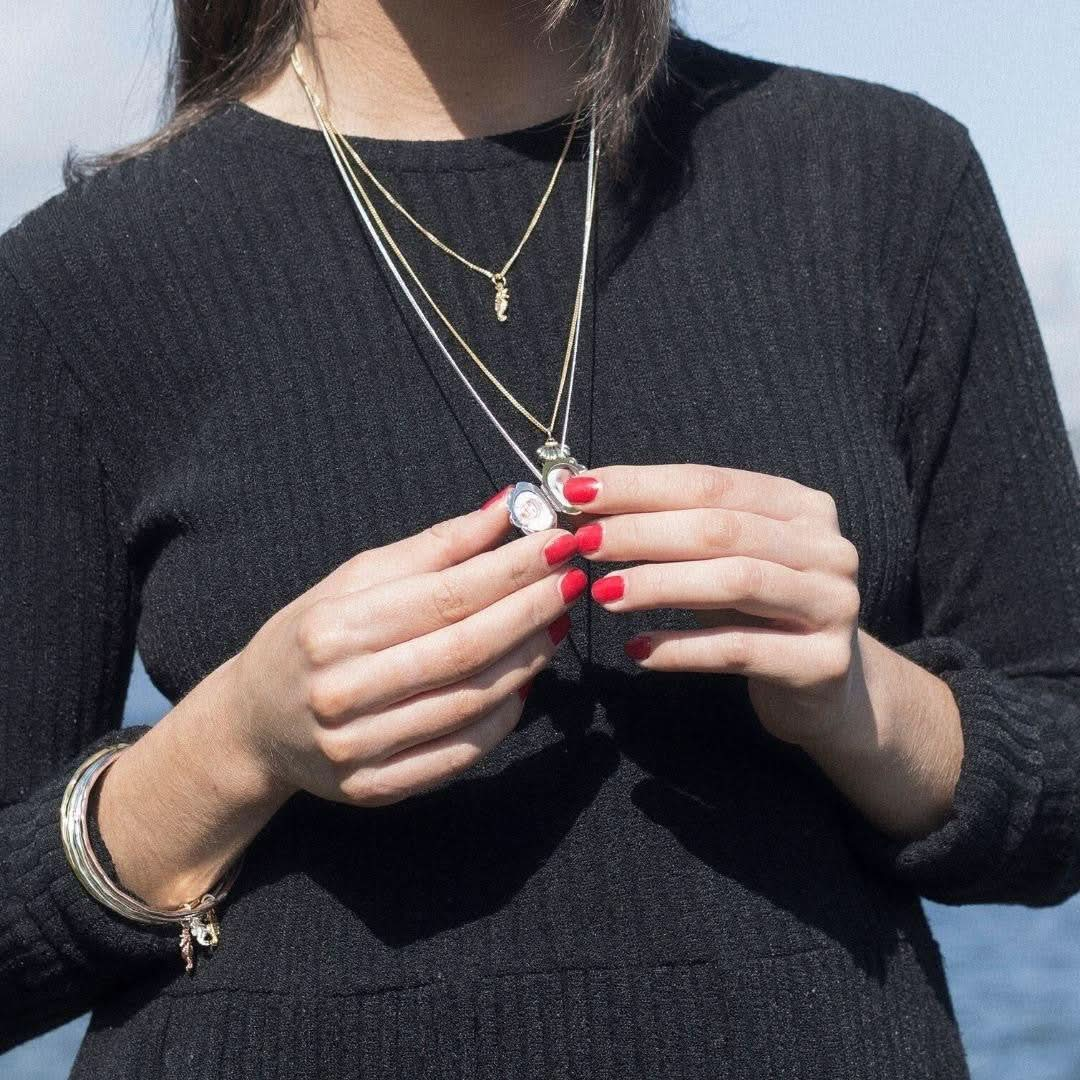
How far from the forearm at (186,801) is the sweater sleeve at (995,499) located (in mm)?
556

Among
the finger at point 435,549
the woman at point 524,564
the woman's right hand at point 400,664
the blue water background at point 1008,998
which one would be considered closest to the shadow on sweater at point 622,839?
the woman at point 524,564

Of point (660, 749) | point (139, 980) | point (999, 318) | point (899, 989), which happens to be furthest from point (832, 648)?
point (139, 980)

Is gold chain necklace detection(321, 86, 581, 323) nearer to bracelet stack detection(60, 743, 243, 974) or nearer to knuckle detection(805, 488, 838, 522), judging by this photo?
knuckle detection(805, 488, 838, 522)

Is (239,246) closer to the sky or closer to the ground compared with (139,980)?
closer to the sky

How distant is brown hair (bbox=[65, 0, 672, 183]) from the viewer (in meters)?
1.41

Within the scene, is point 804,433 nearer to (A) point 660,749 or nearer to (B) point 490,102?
(A) point 660,749

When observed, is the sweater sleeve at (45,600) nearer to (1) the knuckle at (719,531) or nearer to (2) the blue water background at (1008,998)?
(1) the knuckle at (719,531)

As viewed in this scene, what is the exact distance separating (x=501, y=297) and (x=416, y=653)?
43 cm

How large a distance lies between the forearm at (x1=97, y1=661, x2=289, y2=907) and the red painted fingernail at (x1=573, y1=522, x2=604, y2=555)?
30cm

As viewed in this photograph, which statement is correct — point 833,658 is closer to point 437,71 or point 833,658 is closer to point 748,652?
point 748,652

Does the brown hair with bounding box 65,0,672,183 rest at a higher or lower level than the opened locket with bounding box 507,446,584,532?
higher

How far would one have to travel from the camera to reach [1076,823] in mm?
1318

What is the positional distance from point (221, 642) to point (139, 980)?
0.93 ft

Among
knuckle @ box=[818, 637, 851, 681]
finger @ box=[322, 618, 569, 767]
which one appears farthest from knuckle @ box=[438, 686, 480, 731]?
knuckle @ box=[818, 637, 851, 681]
